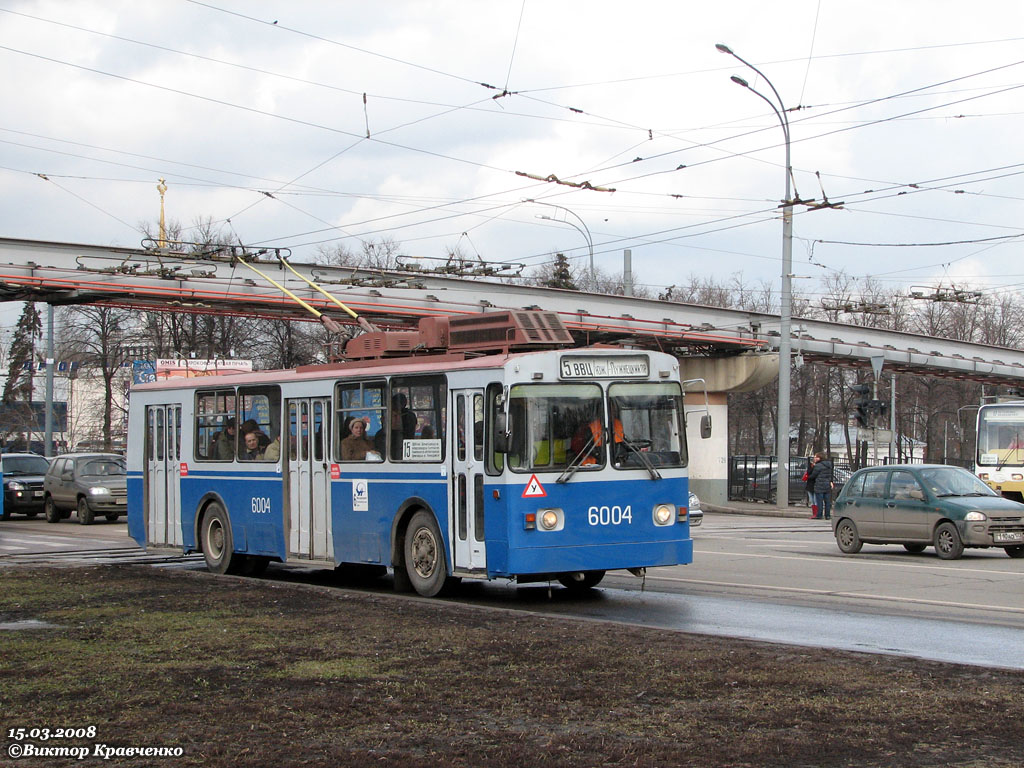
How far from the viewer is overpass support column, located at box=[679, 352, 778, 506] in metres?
43.9

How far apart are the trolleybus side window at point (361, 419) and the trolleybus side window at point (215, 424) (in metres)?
2.52

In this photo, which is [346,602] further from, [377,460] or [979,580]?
[979,580]

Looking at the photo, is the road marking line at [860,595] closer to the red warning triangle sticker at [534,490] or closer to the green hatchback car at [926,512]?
the red warning triangle sticker at [534,490]

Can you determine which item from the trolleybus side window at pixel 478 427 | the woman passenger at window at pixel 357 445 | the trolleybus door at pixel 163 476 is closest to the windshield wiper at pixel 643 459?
the trolleybus side window at pixel 478 427

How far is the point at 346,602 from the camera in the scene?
41.6 ft

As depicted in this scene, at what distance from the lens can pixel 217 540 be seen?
17.3 m

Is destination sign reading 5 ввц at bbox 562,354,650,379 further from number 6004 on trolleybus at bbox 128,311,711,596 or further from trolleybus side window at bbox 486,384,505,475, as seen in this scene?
trolleybus side window at bbox 486,384,505,475

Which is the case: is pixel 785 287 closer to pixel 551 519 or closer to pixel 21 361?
pixel 551 519

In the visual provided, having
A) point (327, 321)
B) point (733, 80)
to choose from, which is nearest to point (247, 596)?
point (327, 321)

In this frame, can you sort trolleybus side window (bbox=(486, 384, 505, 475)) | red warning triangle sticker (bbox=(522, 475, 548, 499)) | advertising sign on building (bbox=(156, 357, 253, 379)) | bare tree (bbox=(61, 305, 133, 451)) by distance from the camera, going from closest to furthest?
1. red warning triangle sticker (bbox=(522, 475, 548, 499))
2. trolleybus side window (bbox=(486, 384, 505, 475))
3. advertising sign on building (bbox=(156, 357, 253, 379))
4. bare tree (bbox=(61, 305, 133, 451))

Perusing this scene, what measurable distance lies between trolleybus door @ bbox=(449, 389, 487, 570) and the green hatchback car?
8.63 metres

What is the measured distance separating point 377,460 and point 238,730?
7.84m

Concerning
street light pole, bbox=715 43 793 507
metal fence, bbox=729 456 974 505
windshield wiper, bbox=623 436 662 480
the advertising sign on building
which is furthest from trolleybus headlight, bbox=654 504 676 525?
metal fence, bbox=729 456 974 505

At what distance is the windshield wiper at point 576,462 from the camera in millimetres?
12656
